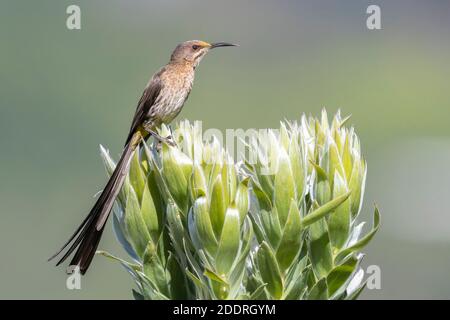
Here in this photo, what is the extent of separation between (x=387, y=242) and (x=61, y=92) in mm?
4084

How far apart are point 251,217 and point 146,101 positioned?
1.15 metres

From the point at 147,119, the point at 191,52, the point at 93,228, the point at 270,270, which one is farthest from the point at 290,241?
the point at 191,52

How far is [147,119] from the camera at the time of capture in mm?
2260

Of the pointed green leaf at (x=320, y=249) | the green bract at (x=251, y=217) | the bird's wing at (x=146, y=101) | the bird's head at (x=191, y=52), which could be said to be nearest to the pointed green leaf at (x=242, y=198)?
the green bract at (x=251, y=217)

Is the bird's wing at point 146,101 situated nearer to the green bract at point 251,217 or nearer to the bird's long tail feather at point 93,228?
the bird's long tail feather at point 93,228

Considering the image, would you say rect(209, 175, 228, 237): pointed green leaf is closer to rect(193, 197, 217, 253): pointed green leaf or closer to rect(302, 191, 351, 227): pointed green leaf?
rect(193, 197, 217, 253): pointed green leaf

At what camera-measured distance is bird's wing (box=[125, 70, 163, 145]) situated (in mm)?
2016

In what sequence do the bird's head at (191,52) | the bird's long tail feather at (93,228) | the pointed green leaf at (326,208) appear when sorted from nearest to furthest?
the pointed green leaf at (326,208) < the bird's long tail feather at (93,228) < the bird's head at (191,52)

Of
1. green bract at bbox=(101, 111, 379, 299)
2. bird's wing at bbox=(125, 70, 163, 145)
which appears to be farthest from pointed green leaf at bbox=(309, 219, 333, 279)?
bird's wing at bbox=(125, 70, 163, 145)

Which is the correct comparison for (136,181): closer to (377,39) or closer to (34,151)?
(34,151)

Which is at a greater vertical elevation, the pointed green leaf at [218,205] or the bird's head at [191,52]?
the bird's head at [191,52]

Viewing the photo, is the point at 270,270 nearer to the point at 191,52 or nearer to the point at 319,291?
the point at 319,291

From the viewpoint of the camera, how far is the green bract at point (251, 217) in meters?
1.14

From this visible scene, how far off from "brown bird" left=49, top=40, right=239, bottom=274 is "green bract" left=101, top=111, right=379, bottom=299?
9cm
